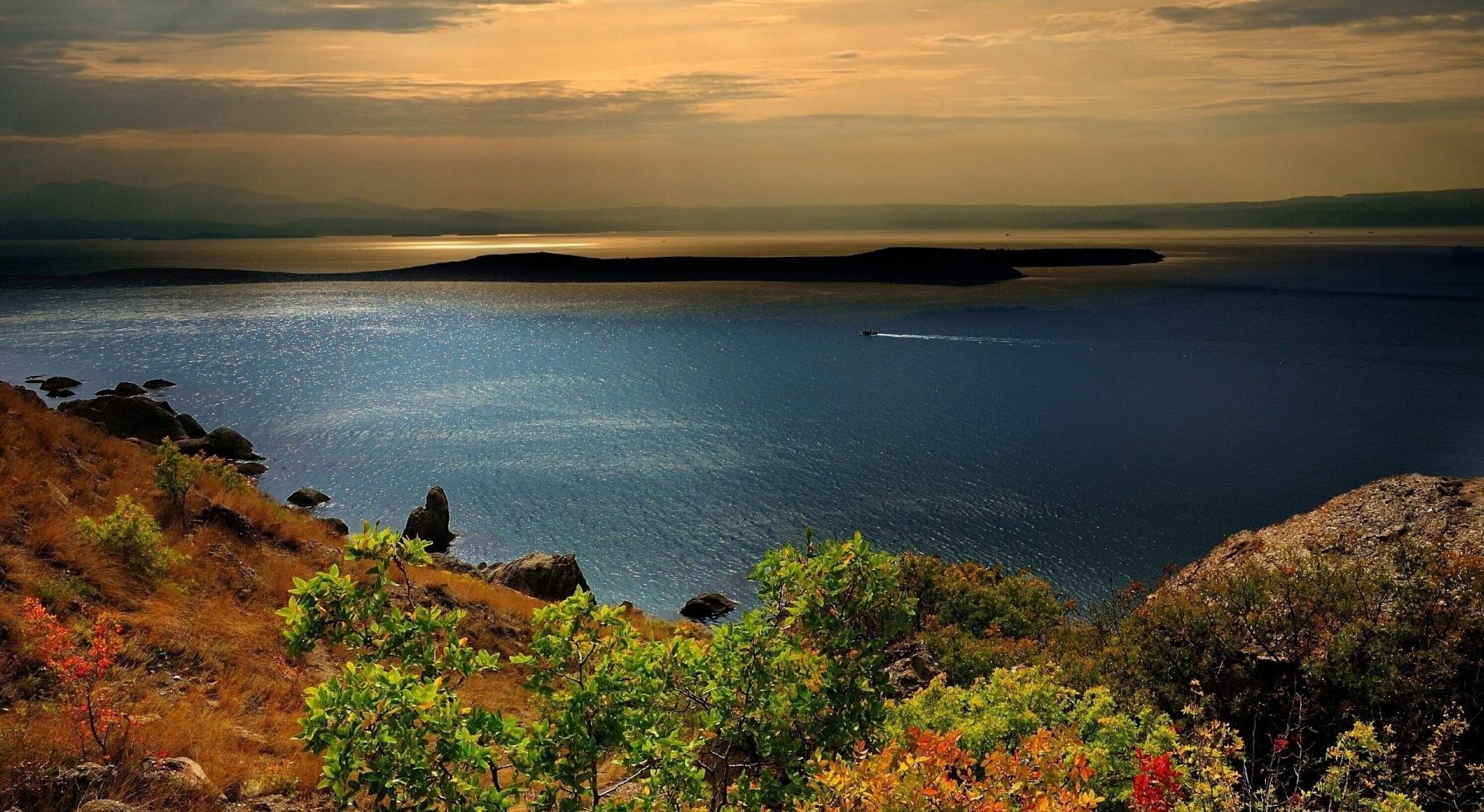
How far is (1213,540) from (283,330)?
15069cm

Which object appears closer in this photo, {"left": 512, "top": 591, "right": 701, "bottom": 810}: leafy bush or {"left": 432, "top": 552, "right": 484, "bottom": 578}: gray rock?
{"left": 512, "top": 591, "right": 701, "bottom": 810}: leafy bush

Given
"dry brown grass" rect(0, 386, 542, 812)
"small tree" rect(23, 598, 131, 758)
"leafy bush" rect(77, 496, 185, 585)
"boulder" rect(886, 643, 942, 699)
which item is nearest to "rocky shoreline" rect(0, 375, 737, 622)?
"dry brown grass" rect(0, 386, 542, 812)

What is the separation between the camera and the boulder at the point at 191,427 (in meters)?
67.9

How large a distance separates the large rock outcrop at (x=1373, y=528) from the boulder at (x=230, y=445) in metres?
65.3

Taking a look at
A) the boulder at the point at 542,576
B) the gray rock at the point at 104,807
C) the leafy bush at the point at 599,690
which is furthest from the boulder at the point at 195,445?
the leafy bush at the point at 599,690

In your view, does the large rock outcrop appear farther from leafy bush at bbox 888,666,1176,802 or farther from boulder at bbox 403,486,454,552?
boulder at bbox 403,486,454,552

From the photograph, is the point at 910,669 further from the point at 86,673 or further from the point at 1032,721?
the point at 86,673

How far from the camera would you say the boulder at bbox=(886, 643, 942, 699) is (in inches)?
631

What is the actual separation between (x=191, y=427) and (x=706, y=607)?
51230 millimetres

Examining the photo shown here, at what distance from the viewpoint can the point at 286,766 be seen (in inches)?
466

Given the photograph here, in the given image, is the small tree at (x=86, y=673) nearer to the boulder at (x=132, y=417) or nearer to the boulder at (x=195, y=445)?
the boulder at (x=195, y=445)

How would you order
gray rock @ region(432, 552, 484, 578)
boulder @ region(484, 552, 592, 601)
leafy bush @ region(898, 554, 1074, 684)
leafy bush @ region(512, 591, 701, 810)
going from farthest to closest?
gray rock @ region(432, 552, 484, 578)
boulder @ region(484, 552, 592, 601)
leafy bush @ region(898, 554, 1074, 684)
leafy bush @ region(512, 591, 701, 810)

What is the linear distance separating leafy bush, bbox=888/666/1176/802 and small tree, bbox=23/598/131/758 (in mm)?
9897

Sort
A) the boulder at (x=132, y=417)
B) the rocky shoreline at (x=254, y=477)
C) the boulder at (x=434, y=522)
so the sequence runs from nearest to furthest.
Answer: the rocky shoreline at (x=254, y=477) < the boulder at (x=434, y=522) < the boulder at (x=132, y=417)
